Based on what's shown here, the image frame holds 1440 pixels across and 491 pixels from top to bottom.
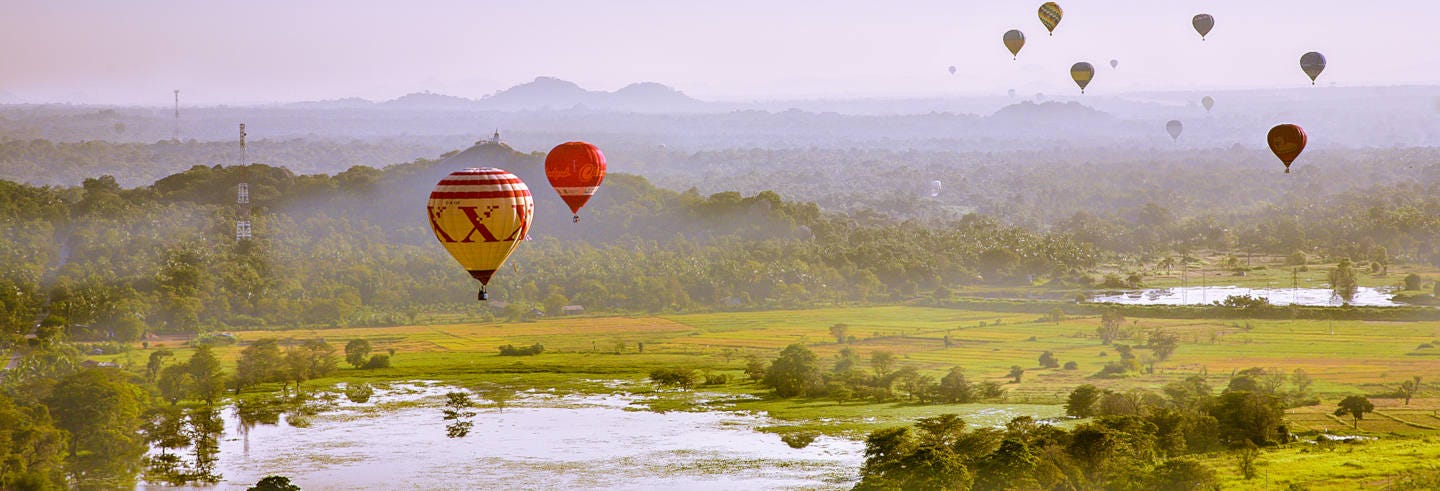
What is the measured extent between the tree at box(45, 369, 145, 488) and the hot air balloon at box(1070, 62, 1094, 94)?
127 feet

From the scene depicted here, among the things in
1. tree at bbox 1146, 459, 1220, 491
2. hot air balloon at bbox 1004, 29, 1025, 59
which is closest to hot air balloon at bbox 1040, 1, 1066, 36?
hot air balloon at bbox 1004, 29, 1025, 59

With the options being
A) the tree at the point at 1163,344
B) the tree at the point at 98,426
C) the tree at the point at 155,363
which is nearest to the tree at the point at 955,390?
the tree at the point at 1163,344

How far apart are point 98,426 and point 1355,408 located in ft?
100

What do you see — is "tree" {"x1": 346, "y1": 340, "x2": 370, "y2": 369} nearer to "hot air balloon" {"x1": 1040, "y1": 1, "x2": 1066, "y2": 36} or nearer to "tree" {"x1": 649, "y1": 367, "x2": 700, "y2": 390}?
"tree" {"x1": 649, "y1": 367, "x2": 700, "y2": 390}

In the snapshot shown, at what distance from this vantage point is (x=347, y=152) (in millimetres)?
176750

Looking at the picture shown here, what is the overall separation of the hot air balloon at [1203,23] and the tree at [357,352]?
33.4 metres

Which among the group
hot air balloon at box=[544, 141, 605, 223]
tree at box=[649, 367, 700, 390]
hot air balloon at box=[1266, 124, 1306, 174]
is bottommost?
tree at box=[649, 367, 700, 390]

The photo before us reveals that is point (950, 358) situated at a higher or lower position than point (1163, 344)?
lower

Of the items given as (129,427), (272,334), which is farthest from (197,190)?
(129,427)

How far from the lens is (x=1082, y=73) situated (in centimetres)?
6112

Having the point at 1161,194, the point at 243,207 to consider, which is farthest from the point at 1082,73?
the point at 1161,194

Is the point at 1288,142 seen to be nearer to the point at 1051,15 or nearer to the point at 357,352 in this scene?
the point at 1051,15

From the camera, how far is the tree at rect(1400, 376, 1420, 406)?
136 feet

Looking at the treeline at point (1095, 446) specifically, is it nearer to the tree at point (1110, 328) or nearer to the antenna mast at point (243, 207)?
the tree at point (1110, 328)
